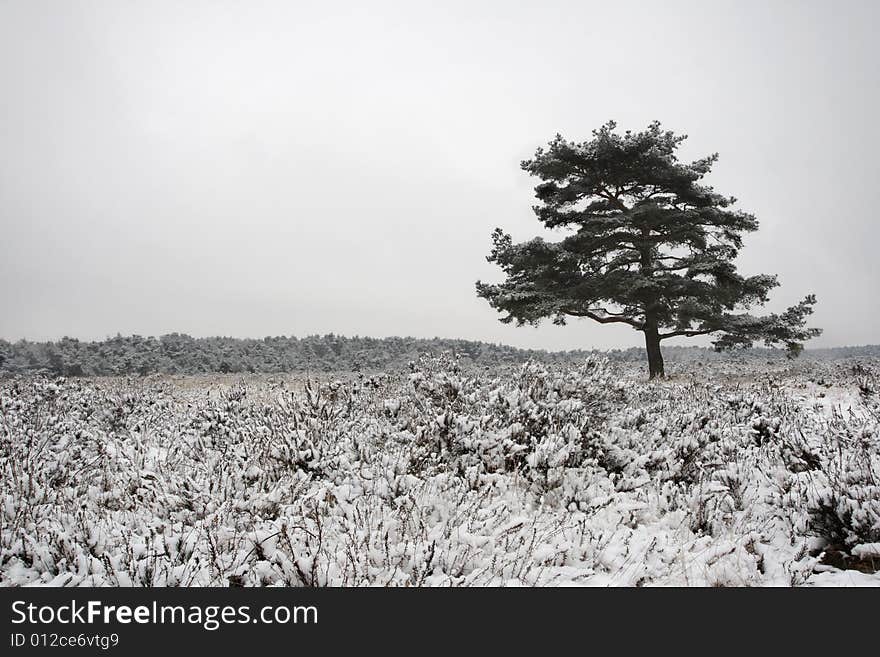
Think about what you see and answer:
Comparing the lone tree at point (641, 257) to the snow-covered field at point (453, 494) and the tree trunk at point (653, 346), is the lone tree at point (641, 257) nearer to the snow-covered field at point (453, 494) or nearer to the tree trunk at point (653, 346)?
the tree trunk at point (653, 346)

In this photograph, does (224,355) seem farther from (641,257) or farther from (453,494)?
(453,494)

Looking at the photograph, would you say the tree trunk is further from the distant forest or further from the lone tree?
the distant forest

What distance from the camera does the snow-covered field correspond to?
2.95 meters

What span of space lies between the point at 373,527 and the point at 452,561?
0.70 m

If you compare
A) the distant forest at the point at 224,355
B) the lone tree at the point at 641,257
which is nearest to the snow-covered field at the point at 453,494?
the lone tree at the point at 641,257

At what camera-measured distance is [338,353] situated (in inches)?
1414

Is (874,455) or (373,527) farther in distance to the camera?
(874,455)

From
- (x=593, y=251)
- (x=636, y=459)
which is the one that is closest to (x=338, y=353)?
(x=593, y=251)

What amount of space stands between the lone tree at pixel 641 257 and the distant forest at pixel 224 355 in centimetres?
885

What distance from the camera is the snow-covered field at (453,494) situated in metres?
2.95

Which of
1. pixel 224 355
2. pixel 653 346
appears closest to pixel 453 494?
pixel 653 346
